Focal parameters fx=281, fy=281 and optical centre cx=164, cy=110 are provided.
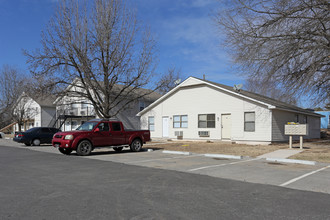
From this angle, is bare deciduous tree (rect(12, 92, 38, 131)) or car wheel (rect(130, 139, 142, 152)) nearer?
car wheel (rect(130, 139, 142, 152))

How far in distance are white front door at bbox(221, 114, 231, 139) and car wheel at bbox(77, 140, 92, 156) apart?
12.4 metres

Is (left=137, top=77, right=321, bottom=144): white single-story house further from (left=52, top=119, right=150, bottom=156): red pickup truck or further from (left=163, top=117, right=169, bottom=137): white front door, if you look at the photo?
(left=52, top=119, right=150, bottom=156): red pickup truck

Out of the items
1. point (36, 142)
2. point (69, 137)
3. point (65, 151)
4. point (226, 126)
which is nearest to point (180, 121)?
point (226, 126)

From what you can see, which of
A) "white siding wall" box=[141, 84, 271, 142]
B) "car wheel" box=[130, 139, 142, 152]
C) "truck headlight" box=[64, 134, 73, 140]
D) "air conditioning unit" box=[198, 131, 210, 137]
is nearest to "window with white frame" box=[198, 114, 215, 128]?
"white siding wall" box=[141, 84, 271, 142]

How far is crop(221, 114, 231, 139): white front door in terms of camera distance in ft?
75.7

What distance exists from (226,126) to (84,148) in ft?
42.0

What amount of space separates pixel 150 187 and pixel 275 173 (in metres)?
4.55

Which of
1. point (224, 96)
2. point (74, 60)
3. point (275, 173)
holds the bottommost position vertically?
point (275, 173)

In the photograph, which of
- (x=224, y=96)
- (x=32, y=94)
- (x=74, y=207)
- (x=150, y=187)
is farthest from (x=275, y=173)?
(x=32, y=94)

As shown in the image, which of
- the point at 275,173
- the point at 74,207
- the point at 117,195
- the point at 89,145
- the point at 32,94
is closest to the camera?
the point at 74,207

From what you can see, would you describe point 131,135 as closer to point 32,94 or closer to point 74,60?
point 74,60

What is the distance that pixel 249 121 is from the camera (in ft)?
71.8

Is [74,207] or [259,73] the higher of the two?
[259,73]

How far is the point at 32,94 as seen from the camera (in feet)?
80.9
